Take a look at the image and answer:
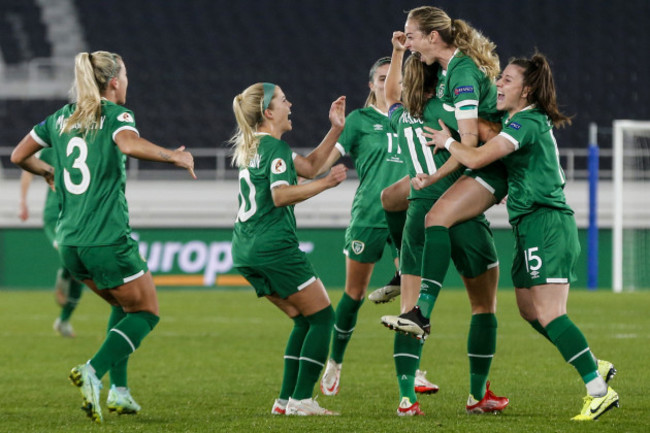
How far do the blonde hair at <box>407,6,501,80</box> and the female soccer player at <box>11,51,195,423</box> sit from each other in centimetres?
138

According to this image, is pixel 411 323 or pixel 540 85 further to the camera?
pixel 540 85

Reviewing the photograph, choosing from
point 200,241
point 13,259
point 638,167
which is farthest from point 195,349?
point 638,167

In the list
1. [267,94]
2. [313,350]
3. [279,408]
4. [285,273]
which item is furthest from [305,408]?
[267,94]

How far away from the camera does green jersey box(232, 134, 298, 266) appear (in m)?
5.33

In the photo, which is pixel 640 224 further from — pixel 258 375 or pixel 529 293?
pixel 529 293

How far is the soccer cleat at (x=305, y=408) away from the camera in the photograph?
17.7 ft

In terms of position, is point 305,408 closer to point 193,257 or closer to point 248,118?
point 248,118

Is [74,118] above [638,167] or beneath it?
above

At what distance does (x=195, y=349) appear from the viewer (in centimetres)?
905

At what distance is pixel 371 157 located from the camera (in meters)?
7.04

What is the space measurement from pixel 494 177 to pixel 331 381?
77.7 inches

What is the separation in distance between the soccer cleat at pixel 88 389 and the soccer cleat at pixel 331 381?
185cm

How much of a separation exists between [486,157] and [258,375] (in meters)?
3.02

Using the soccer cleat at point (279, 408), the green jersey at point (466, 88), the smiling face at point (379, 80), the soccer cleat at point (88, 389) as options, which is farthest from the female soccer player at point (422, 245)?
the soccer cleat at point (88, 389)
